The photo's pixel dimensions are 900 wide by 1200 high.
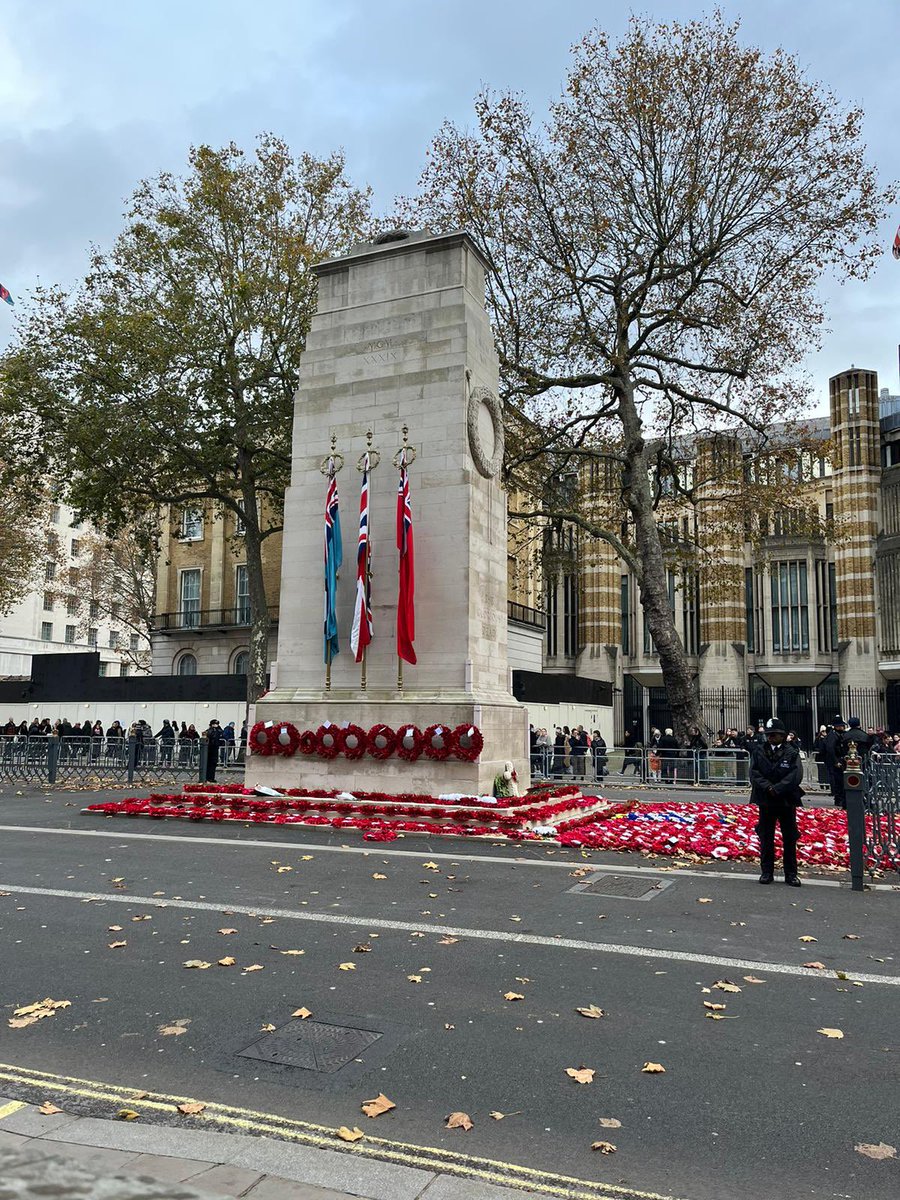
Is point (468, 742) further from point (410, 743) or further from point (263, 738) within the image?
point (263, 738)

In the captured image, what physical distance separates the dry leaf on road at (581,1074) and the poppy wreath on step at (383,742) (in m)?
11.2

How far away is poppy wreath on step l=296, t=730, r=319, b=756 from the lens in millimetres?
16547

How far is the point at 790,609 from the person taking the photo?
50.8 meters

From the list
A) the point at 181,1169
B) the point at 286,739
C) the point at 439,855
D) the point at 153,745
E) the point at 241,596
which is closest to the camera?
the point at 181,1169

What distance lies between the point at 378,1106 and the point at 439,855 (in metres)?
7.89

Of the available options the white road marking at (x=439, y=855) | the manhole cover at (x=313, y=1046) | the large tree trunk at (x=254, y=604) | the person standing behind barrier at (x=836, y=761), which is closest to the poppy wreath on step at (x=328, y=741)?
the white road marking at (x=439, y=855)

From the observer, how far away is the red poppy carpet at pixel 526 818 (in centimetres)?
1267

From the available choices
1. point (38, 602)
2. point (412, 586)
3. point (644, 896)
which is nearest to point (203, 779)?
point (412, 586)

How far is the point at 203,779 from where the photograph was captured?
21766 mm

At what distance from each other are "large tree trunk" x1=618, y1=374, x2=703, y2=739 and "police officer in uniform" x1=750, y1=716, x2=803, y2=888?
15718mm

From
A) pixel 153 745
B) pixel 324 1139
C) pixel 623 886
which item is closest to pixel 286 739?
pixel 623 886

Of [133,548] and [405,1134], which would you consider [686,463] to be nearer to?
[405,1134]

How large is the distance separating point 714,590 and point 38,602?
53.1m

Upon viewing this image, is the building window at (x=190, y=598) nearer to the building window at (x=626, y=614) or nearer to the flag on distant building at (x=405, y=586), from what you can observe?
the building window at (x=626, y=614)
